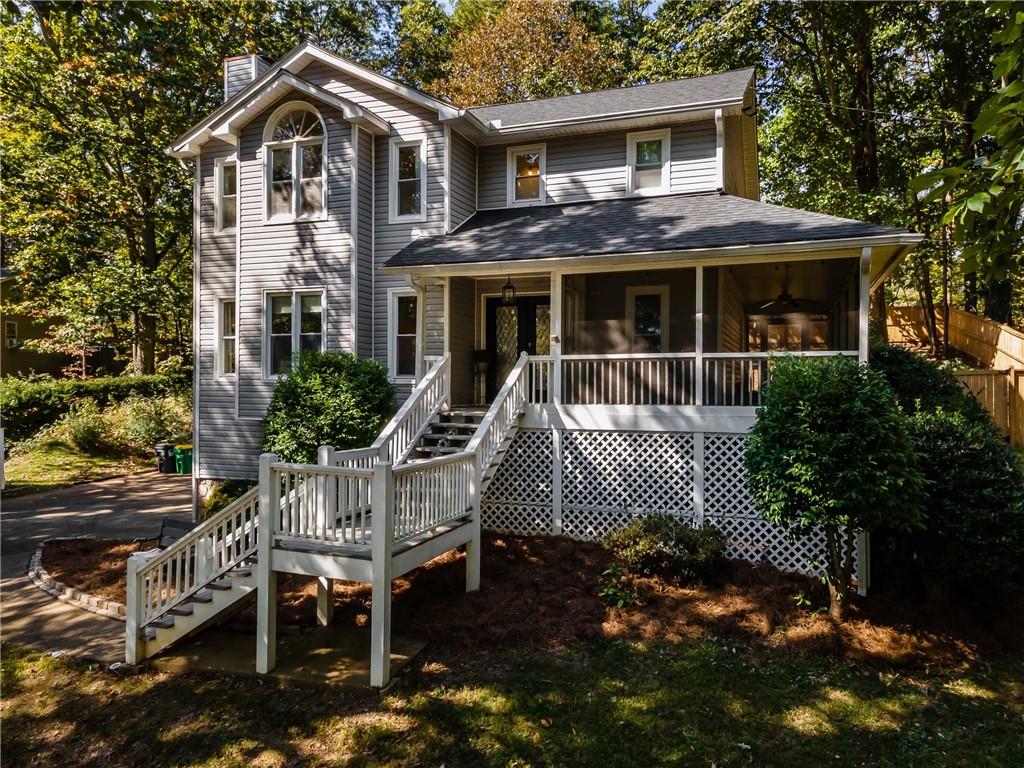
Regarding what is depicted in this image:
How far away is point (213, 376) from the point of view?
1336 centimetres

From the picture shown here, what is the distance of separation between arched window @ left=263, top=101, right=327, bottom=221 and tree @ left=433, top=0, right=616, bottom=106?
42.8ft

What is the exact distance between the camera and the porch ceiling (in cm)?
866

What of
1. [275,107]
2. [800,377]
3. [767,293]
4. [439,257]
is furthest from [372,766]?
[767,293]

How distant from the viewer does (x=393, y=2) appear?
2581cm

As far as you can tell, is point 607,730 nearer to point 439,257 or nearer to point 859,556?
point 859,556

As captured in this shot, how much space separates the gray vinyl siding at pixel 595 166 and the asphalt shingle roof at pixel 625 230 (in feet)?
0.92

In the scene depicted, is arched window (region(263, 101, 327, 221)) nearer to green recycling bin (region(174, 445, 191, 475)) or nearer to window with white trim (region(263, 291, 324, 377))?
window with white trim (region(263, 291, 324, 377))

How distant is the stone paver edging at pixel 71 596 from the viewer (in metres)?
8.24

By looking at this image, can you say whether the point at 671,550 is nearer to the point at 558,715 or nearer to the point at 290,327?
the point at 558,715

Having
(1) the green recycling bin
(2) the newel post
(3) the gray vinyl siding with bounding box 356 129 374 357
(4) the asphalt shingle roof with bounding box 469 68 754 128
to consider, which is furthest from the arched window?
(1) the green recycling bin

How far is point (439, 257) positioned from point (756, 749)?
8149mm

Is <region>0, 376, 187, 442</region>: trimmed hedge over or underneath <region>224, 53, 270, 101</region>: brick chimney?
underneath

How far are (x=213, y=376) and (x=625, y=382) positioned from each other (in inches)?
341

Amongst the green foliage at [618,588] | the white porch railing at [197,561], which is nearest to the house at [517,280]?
the white porch railing at [197,561]
